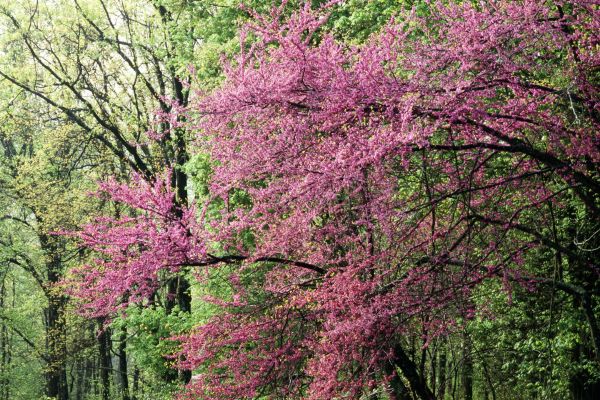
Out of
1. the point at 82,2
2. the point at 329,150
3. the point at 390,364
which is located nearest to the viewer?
the point at 329,150

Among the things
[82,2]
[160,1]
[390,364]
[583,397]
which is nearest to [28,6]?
[82,2]

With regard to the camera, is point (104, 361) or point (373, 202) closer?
point (373, 202)

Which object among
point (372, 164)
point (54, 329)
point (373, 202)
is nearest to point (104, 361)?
point (54, 329)

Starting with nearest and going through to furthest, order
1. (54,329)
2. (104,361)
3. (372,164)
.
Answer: (372,164) → (54,329) → (104,361)

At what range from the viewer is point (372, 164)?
488 centimetres

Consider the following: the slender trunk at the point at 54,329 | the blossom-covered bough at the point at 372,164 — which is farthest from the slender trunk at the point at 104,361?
the blossom-covered bough at the point at 372,164

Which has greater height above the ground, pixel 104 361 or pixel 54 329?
pixel 54 329

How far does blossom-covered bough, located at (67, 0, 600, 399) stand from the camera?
4.75 metres

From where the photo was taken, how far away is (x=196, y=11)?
14.6 m

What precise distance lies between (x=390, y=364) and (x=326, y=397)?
1.45 metres

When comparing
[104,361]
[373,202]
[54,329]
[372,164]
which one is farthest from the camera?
[104,361]

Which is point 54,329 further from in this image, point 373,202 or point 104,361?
point 373,202

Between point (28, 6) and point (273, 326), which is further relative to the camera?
point (28, 6)

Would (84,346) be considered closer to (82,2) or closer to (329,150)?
(82,2)
